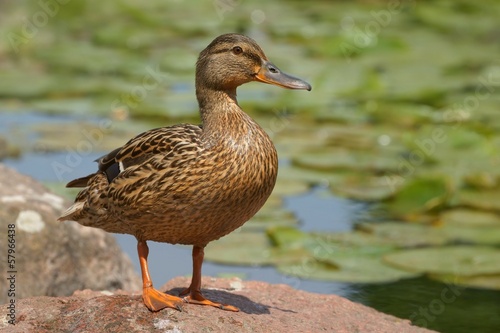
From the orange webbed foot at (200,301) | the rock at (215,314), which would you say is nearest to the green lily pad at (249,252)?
the rock at (215,314)

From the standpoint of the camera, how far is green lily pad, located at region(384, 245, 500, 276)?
7027 mm

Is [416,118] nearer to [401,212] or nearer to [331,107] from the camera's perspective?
[331,107]

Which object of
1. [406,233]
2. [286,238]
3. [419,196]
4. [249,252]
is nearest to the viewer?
[249,252]

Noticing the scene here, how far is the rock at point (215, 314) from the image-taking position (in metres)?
4.73

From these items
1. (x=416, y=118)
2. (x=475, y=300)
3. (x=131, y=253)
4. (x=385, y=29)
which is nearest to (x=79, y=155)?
(x=131, y=253)

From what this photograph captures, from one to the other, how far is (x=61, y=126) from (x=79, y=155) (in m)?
0.94

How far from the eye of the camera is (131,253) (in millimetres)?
7680

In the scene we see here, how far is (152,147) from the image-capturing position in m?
5.09

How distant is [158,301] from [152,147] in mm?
741

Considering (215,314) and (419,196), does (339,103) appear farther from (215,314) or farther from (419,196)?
(215,314)

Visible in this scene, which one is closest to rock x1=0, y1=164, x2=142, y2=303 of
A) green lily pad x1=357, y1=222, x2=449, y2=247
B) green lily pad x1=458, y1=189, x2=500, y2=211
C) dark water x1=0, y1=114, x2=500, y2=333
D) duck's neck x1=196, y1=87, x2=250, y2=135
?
dark water x1=0, y1=114, x2=500, y2=333

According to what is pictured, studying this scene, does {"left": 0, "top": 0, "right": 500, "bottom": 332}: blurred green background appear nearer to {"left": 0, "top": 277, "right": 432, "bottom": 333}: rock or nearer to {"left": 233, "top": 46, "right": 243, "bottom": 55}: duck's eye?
{"left": 0, "top": 277, "right": 432, "bottom": 333}: rock

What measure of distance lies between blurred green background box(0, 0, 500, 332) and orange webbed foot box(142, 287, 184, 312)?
2.11m

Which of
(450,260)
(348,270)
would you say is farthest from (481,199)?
(348,270)
